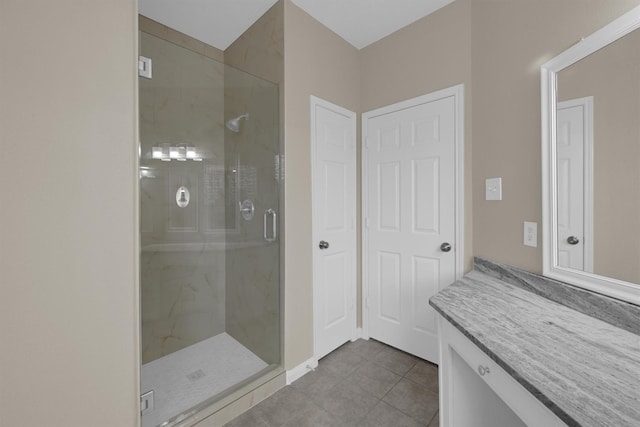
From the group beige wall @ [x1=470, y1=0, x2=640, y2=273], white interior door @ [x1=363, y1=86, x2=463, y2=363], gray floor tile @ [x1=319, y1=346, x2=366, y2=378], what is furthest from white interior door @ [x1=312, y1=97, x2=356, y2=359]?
beige wall @ [x1=470, y1=0, x2=640, y2=273]

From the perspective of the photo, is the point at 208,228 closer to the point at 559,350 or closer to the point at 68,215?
the point at 68,215

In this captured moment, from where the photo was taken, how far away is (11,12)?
816 millimetres

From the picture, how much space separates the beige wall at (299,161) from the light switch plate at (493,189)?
1191 millimetres

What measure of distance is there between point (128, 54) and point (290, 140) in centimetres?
97

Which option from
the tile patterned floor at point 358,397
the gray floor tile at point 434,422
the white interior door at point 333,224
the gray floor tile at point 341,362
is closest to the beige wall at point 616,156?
the gray floor tile at point 434,422

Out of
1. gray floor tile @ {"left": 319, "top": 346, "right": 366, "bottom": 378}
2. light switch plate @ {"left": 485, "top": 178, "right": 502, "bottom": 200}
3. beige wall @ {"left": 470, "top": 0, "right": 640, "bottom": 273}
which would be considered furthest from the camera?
gray floor tile @ {"left": 319, "top": 346, "right": 366, "bottom": 378}

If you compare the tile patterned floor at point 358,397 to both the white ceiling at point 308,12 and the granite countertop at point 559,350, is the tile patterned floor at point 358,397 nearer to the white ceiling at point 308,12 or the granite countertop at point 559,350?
the granite countertop at point 559,350

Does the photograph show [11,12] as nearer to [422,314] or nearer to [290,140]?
[290,140]

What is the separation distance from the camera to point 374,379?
5.89 feet

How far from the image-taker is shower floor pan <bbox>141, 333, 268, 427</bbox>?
148 centimetres

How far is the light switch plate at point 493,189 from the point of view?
1.57m

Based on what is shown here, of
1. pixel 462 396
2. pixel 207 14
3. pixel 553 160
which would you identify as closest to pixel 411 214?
pixel 553 160

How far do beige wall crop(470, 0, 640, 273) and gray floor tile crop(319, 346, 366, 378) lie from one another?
4.05 ft

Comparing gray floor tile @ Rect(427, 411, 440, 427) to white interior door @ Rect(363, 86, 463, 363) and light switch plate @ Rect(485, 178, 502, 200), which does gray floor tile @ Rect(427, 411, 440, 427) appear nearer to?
white interior door @ Rect(363, 86, 463, 363)
